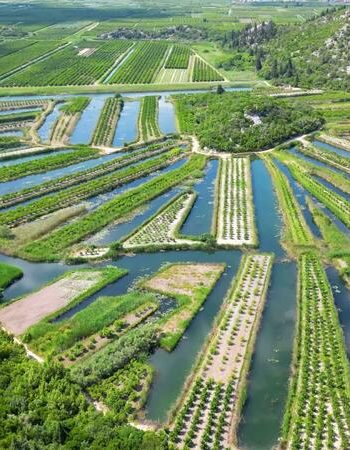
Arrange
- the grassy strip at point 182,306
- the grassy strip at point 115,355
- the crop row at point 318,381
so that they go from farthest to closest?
the grassy strip at point 182,306 → the grassy strip at point 115,355 → the crop row at point 318,381

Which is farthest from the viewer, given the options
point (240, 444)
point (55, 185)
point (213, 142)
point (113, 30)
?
point (113, 30)

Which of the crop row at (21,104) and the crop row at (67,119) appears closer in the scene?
the crop row at (67,119)

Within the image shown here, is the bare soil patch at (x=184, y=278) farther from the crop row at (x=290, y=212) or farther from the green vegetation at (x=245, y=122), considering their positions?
the green vegetation at (x=245, y=122)

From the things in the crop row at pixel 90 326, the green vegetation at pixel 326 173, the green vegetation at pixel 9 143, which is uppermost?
the green vegetation at pixel 9 143

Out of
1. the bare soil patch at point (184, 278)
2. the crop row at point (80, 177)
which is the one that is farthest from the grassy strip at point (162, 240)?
the crop row at point (80, 177)

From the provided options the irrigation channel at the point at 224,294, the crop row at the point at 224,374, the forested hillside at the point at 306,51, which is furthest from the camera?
the forested hillside at the point at 306,51

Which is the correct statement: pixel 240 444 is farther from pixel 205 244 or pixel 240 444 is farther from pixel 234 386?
pixel 205 244

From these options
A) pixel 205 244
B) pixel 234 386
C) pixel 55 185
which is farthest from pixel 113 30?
pixel 234 386
